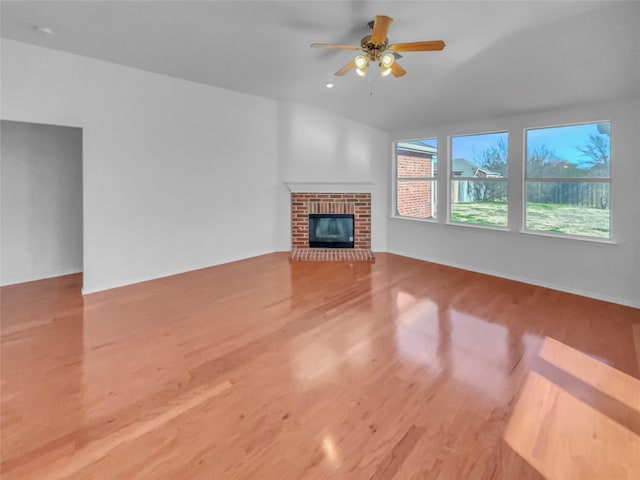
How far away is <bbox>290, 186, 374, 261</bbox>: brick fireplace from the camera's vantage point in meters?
6.53

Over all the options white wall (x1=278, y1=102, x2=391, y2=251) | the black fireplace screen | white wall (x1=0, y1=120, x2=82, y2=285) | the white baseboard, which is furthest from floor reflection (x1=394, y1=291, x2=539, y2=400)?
white wall (x1=0, y1=120, x2=82, y2=285)

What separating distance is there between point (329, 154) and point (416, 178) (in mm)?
1618

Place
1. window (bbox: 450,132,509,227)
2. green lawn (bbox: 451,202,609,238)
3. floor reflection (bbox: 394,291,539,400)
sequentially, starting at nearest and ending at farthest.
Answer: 1. floor reflection (bbox: 394,291,539,400)
2. green lawn (bbox: 451,202,609,238)
3. window (bbox: 450,132,509,227)

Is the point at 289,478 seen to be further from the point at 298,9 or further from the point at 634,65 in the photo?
the point at 634,65

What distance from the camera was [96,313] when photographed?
371cm

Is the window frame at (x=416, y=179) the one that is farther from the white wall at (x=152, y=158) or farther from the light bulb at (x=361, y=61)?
the light bulb at (x=361, y=61)

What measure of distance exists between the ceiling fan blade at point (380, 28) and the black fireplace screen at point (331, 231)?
382 centimetres

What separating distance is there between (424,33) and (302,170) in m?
3.44

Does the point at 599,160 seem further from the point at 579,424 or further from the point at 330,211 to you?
the point at 330,211

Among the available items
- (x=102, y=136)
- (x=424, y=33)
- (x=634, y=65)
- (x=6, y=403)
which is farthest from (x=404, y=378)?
(x=102, y=136)

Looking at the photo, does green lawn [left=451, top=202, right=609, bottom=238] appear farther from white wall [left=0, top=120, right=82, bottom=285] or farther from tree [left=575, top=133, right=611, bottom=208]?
white wall [left=0, top=120, right=82, bottom=285]

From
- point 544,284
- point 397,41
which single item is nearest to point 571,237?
point 544,284

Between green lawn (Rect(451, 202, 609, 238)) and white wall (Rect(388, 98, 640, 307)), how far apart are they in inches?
5.2

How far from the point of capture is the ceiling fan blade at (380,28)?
2.74m
